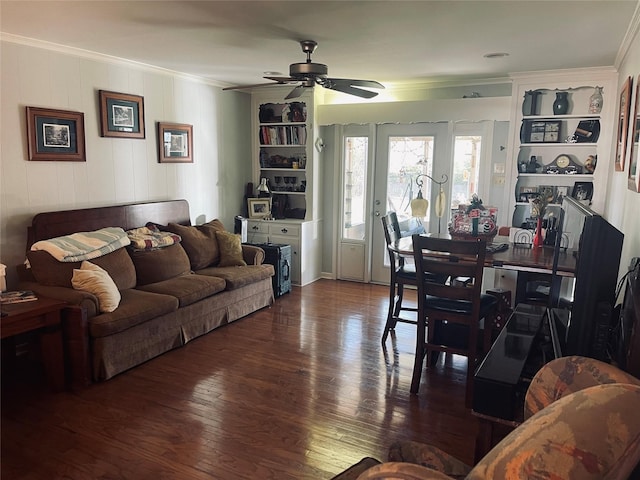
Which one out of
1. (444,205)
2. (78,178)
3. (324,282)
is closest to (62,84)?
(78,178)

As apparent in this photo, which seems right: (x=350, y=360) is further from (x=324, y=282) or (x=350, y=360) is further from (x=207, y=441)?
(x=324, y=282)

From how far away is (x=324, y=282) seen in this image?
5.97 meters

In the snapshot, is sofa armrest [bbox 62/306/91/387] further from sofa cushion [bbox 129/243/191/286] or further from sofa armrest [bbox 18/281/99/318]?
sofa cushion [bbox 129/243/191/286]

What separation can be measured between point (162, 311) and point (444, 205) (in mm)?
3305

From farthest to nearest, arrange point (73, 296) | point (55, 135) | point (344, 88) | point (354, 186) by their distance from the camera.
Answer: point (354, 186)
point (55, 135)
point (344, 88)
point (73, 296)

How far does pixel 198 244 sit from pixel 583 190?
3789 mm

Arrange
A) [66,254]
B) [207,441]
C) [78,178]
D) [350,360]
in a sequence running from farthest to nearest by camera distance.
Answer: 1. [78,178]
2. [350,360]
3. [66,254]
4. [207,441]

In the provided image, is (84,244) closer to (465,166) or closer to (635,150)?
(635,150)

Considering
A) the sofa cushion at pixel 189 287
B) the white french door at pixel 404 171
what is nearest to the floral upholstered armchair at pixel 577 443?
the sofa cushion at pixel 189 287

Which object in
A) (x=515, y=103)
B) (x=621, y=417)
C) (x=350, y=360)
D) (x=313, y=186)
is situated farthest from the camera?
(x=313, y=186)

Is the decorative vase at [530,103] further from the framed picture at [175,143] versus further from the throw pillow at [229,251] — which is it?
the framed picture at [175,143]

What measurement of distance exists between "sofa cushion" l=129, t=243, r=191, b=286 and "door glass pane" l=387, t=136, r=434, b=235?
262cm

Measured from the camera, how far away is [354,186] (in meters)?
5.93

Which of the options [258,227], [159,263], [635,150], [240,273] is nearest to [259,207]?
[258,227]
